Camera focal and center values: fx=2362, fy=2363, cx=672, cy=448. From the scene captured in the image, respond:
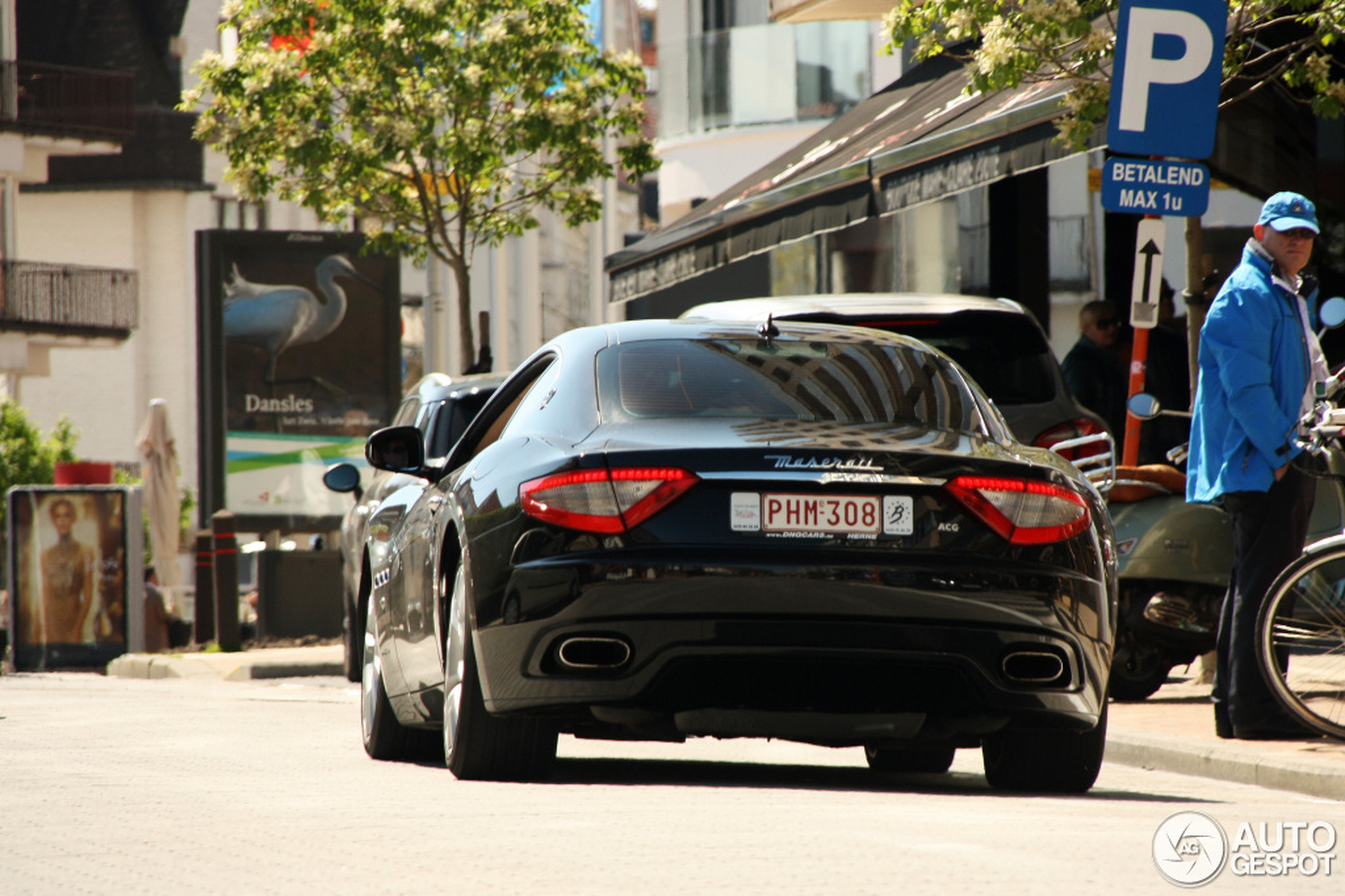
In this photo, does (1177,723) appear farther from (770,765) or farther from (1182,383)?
(1182,383)

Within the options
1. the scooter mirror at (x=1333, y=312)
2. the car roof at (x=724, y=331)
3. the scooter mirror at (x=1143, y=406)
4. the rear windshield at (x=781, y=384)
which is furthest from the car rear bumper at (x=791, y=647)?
the scooter mirror at (x=1143, y=406)

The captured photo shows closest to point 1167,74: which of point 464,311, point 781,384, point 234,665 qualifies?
point 781,384

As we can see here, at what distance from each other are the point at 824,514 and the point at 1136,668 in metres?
4.80

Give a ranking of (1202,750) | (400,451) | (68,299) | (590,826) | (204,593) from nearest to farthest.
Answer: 1. (590,826)
2. (400,451)
3. (1202,750)
4. (204,593)
5. (68,299)

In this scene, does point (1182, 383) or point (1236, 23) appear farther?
point (1182, 383)

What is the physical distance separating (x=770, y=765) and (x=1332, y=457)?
12.6 feet

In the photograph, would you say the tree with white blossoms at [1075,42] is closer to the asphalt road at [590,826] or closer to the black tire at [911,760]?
the asphalt road at [590,826]

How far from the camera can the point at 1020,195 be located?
19.9m

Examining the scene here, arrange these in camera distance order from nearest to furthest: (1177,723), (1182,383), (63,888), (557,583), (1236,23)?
(63,888)
(557,583)
(1177,723)
(1236,23)
(1182,383)

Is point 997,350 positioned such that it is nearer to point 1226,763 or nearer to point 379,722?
point 1226,763

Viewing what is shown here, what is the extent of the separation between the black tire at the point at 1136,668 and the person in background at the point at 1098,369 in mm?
4207

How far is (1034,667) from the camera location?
6680mm

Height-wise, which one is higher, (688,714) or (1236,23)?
(1236,23)

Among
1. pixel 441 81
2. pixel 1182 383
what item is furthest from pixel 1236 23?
pixel 441 81
